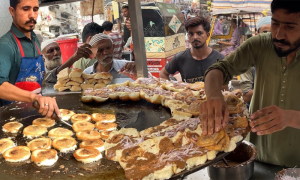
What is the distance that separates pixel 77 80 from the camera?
4422 mm

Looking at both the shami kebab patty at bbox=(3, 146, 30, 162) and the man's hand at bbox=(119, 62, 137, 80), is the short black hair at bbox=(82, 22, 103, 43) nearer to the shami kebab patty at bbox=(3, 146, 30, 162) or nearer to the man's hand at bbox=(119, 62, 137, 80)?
the man's hand at bbox=(119, 62, 137, 80)

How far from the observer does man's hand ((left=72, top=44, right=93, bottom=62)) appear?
4676 millimetres

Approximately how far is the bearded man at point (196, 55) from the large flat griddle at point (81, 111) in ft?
5.65

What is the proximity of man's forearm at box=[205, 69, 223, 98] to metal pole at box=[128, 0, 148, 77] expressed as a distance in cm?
160

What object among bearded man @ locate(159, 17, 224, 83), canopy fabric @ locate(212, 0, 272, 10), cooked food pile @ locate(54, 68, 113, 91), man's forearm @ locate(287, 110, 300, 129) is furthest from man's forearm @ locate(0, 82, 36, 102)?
canopy fabric @ locate(212, 0, 272, 10)

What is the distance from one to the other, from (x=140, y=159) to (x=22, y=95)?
163cm

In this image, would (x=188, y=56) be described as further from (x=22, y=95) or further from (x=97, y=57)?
(x=22, y=95)

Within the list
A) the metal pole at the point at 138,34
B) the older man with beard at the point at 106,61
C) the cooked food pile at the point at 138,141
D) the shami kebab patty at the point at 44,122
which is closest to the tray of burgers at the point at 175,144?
the cooked food pile at the point at 138,141

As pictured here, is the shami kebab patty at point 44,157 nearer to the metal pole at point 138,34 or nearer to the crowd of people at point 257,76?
the crowd of people at point 257,76

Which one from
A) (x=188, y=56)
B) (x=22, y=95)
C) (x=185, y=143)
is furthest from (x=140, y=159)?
(x=188, y=56)

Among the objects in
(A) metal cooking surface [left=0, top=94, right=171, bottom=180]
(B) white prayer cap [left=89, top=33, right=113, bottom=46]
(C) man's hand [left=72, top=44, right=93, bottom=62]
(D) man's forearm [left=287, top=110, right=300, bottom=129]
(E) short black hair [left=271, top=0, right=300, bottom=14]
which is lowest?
(A) metal cooking surface [left=0, top=94, right=171, bottom=180]

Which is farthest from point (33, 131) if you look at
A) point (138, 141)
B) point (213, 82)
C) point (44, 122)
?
point (213, 82)

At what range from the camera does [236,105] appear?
8.96 feet

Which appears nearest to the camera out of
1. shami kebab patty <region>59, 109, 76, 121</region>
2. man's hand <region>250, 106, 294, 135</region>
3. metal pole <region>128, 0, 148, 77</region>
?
man's hand <region>250, 106, 294, 135</region>
